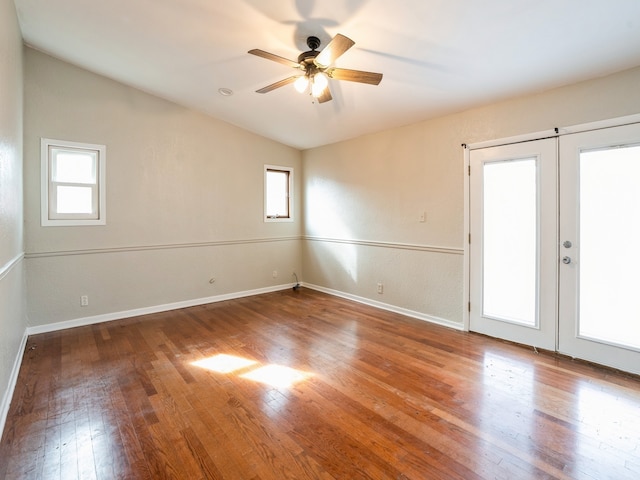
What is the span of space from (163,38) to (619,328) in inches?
189

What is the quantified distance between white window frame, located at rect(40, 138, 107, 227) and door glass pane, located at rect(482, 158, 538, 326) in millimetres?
4503

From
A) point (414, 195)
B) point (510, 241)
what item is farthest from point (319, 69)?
point (510, 241)

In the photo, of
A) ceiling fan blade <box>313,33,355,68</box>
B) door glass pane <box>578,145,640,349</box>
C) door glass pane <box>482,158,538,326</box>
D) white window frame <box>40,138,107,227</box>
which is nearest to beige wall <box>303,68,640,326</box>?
door glass pane <box>482,158,538,326</box>

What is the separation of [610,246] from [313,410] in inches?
110

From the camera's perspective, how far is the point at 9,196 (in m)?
2.49

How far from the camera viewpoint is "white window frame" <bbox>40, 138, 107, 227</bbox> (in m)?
3.59

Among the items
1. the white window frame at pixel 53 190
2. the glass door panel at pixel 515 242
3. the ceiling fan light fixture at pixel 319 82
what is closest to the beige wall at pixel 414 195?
the glass door panel at pixel 515 242

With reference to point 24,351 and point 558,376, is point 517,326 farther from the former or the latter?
point 24,351

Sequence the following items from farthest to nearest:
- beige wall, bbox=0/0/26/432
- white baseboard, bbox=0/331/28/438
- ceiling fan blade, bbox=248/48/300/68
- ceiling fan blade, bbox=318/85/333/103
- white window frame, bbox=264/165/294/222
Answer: white window frame, bbox=264/165/294/222, ceiling fan blade, bbox=318/85/333/103, ceiling fan blade, bbox=248/48/300/68, beige wall, bbox=0/0/26/432, white baseboard, bbox=0/331/28/438

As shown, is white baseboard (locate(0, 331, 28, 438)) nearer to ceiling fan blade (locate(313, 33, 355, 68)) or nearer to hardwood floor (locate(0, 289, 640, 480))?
Result: hardwood floor (locate(0, 289, 640, 480))

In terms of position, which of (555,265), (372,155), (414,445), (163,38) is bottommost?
(414,445)

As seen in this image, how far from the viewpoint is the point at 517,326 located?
3281 mm

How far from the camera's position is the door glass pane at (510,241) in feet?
10.4

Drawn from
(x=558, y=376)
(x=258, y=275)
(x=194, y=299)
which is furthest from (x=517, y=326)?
(x=194, y=299)
